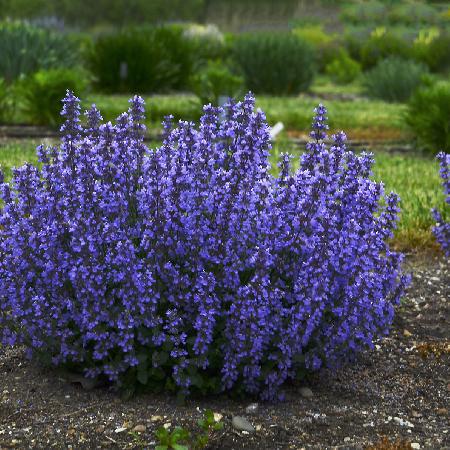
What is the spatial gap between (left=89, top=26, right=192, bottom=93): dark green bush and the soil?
10.9 metres

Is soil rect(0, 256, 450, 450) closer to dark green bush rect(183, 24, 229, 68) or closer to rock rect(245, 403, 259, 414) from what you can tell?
rock rect(245, 403, 259, 414)

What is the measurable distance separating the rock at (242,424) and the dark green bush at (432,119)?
666cm

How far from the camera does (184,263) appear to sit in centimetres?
335

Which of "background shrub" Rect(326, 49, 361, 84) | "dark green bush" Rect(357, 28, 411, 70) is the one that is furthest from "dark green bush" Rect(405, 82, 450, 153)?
"dark green bush" Rect(357, 28, 411, 70)

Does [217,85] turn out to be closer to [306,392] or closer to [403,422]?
[306,392]

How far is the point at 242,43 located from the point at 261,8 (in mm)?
26793

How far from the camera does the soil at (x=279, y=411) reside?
3.01 metres

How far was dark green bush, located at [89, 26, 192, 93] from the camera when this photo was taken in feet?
46.4

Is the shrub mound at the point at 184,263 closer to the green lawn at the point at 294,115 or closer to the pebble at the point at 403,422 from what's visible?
the pebble at the point at 403,422

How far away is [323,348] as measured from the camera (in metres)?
3.30

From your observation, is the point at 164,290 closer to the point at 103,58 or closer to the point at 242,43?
the point at 103,58

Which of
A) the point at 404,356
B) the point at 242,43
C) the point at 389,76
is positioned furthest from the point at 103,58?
the point at 404,356

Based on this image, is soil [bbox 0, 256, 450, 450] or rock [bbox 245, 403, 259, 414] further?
rock [bbox 245, 403, 259, 414]

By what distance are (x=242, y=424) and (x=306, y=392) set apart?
47 cm
